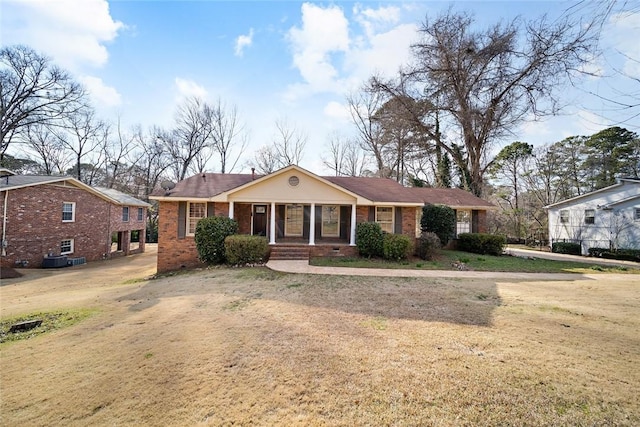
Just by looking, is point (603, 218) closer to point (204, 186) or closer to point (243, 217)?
point (243, 217)

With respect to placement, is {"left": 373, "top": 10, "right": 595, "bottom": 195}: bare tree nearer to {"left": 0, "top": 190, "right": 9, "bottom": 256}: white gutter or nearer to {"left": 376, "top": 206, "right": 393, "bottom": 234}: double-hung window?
{"left": 376, "top": 206, "right": 393, "bottom": 234}: double-hung window

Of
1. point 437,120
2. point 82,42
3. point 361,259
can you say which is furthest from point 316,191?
point 437,120

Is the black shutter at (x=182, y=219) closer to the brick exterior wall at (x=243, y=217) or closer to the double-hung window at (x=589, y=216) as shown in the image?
the brick exterior wall at (x=243, y=217)

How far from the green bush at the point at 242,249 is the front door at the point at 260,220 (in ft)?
10.9

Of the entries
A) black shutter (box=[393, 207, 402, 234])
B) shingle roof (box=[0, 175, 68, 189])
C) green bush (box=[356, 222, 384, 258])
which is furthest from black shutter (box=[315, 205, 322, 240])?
shingle roof (box=[0, 175, 68, 189])

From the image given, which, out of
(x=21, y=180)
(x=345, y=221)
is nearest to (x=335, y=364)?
(x=345, y=221)

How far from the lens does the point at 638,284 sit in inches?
332

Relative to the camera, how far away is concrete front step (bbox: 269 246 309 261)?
12171 millimetres

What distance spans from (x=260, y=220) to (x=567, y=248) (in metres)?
21.6

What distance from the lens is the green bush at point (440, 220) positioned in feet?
46.9

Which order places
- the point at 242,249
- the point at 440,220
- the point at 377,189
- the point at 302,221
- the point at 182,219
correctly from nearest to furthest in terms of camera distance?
the point at 242,249 < the point at 182,219 < the point at 440,220 < the point at 302,221 < the point at 377,189

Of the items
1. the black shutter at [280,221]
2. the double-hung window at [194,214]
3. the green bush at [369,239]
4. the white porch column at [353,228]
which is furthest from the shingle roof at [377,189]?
the double-hung window at [194,214]

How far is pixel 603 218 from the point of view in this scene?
60.6 ft

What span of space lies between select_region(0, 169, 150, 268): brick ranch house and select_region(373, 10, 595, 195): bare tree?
24291 millimetres
